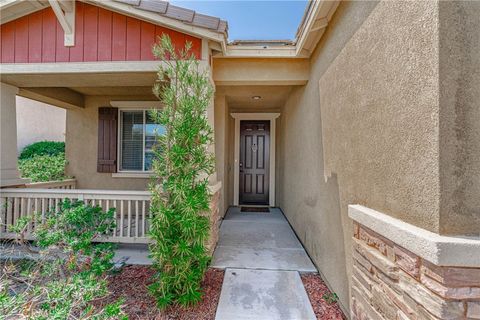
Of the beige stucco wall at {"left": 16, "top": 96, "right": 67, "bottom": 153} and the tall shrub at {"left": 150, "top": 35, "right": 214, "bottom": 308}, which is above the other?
the beige stucco wall at {"left": 16, "top": 96, "right": 67, "bottom": 153}

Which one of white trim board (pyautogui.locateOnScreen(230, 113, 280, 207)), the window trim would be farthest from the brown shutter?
white trim board (pyautogui.locateOnScreen(230, 113, 280, 207))

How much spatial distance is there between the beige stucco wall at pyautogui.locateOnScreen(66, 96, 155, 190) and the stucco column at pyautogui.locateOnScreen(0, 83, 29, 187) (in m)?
1.42

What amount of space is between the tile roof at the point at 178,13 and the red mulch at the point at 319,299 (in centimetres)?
333

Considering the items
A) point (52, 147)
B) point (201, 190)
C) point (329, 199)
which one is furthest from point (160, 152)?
point (52, 147)

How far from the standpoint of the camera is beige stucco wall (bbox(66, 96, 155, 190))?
205 inches

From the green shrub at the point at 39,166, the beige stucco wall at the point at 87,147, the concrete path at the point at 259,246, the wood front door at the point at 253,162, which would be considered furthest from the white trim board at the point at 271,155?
the green shrub at the point at 39,166

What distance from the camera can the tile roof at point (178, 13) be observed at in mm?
2906

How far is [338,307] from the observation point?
2.31m

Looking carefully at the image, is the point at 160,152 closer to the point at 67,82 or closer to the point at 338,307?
the point at 338,307

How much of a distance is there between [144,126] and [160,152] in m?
3.23

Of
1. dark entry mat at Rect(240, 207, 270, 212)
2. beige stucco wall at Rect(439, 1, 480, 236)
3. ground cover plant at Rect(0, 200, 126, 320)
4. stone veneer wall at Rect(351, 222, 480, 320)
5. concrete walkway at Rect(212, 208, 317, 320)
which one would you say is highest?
beige stucco wall at Rect(439, 1, 480, 236)

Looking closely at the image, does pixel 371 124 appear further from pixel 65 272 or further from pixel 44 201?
pixel 44 201

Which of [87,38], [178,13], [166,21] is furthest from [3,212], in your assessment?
[178,13]

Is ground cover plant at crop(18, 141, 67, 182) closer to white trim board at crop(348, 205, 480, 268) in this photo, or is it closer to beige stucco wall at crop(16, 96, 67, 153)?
beige stucco wall at crop(16, 96, 67, 153)
